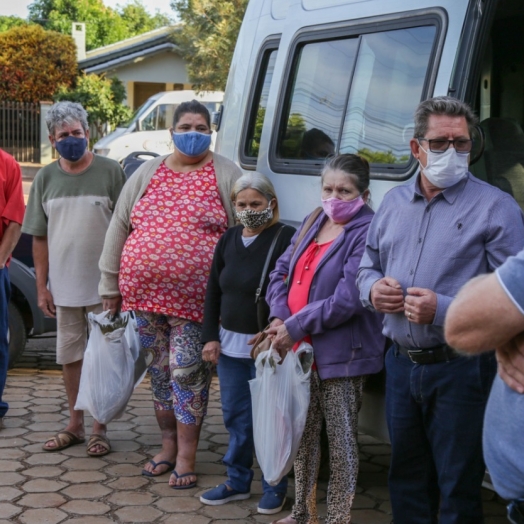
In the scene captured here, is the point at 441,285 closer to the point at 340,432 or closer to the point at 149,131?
the point at 340,432

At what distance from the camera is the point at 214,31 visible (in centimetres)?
2359

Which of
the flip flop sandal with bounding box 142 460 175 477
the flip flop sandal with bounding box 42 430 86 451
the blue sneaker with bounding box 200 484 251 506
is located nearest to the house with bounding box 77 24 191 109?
the flip flop sandal with bounding box 42 430 86 451

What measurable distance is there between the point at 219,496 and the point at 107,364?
97 cm

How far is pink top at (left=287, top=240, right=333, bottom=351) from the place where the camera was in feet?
13.4

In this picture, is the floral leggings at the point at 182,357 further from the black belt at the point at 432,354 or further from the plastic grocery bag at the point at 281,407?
the black belt at the point at 432,354

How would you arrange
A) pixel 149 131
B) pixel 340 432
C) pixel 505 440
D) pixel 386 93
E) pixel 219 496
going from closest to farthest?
pixel 505 440 < pixel 340 432 < pixel 386 93 < pixel 219 496 < pixel 149 131

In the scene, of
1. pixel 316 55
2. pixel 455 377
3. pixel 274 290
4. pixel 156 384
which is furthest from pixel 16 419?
pixel 455 377

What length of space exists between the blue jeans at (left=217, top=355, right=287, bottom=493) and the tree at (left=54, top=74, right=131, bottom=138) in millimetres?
24393

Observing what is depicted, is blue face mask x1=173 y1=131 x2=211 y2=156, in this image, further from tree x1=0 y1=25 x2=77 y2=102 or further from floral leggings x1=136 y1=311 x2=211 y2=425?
tree x1=0 y1=25 x2=77 y2=102

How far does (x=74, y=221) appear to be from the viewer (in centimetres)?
536

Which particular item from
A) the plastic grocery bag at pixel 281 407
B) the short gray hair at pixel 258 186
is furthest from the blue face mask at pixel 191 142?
the plastic grocery bag at pixel 281 407

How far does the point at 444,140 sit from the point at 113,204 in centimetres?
257

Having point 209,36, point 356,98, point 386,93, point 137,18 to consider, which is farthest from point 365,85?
point 137,18

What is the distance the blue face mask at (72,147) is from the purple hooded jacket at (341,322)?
1.90 metres
